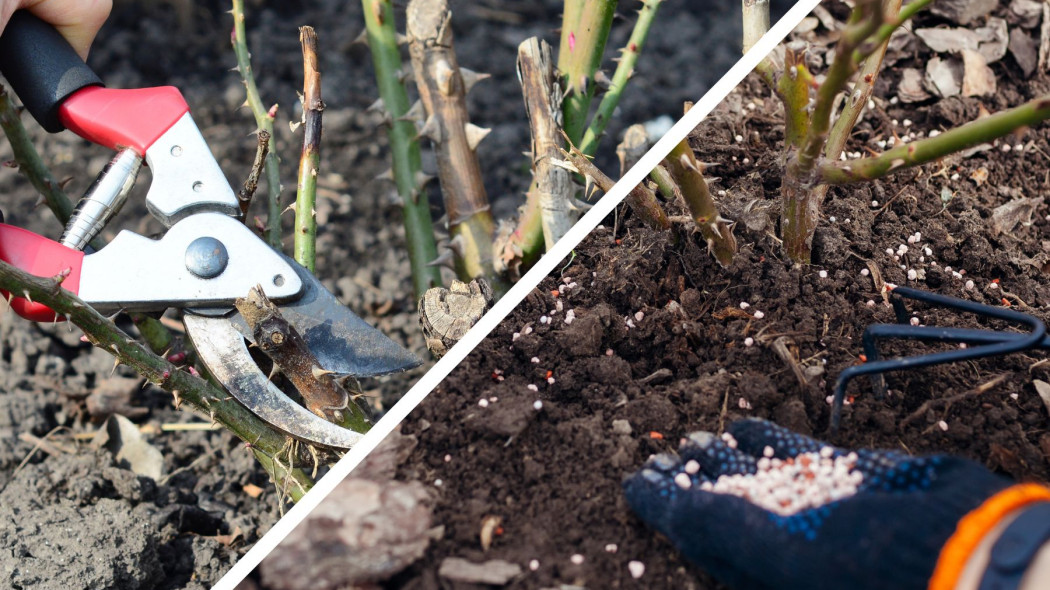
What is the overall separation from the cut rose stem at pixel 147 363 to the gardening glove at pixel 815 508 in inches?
23.9

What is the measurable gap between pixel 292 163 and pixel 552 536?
182 cm

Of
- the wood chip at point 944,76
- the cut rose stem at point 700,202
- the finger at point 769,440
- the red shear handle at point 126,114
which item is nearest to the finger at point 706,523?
the finger at point 769,440

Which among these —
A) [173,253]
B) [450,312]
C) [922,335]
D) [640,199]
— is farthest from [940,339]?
[173,253]

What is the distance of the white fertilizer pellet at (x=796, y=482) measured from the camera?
0.99 meters

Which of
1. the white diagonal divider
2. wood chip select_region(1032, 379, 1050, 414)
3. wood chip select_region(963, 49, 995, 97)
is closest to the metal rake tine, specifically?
wood chip select_region(1032, 379, 1050, 414)

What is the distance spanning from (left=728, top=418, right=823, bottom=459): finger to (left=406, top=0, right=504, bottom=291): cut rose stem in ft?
2.74

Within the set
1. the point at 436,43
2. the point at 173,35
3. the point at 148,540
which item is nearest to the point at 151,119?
the point at 436,43

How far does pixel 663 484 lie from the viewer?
3.44ft

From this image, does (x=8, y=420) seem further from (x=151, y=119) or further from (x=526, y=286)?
(x=526, y=286)

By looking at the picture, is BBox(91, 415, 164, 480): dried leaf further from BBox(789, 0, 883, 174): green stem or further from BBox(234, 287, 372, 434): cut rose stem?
BBox(789, 0, 883, 174): green stem

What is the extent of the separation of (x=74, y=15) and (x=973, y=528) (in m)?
1.46

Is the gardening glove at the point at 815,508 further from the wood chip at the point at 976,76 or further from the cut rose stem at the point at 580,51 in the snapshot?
the wood chip at the point at 976,76

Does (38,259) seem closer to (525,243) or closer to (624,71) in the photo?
(525,243)

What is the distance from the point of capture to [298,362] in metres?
1.31
